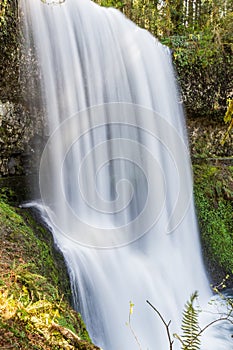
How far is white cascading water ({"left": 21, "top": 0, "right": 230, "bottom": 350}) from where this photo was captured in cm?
488

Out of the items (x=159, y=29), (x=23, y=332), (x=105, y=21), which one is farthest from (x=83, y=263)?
(x=159, y=29)

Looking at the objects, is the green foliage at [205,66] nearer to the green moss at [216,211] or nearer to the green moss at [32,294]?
the green moss at [216,211]

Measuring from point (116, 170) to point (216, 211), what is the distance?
2838 mm

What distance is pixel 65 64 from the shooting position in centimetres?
638

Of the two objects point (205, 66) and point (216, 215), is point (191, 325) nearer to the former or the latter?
point (216, 215)

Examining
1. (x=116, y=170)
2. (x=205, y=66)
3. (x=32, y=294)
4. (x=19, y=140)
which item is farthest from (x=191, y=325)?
(x=205, y=66)

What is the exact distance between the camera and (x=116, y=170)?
7230 millimetres

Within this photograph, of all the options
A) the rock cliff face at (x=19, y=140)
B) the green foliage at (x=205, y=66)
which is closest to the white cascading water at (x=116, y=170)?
the rock cliff face at (x=19, y=140)

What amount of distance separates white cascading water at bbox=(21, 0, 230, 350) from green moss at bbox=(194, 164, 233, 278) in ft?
1.05

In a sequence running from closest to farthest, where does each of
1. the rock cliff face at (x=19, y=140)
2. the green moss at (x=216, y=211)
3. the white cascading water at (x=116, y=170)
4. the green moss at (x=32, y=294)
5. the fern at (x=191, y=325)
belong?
the fern at (x=191, y=325) → the green moss at (x=32, y=294) → the white cascading water at (x=116, y=170) → the rock cliff face at (x=19, y=140) → the green moss at (x=216, y=211)

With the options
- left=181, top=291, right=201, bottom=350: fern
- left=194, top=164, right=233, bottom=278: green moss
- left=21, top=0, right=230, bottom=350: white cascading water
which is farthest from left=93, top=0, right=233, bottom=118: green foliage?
left=181, top=291, right=201, bottom=350: fern

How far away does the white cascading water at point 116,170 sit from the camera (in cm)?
488

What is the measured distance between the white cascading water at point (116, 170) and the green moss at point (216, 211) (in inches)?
12.5

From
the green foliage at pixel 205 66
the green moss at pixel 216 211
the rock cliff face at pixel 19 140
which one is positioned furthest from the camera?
the green foliage at pixel 205 66
